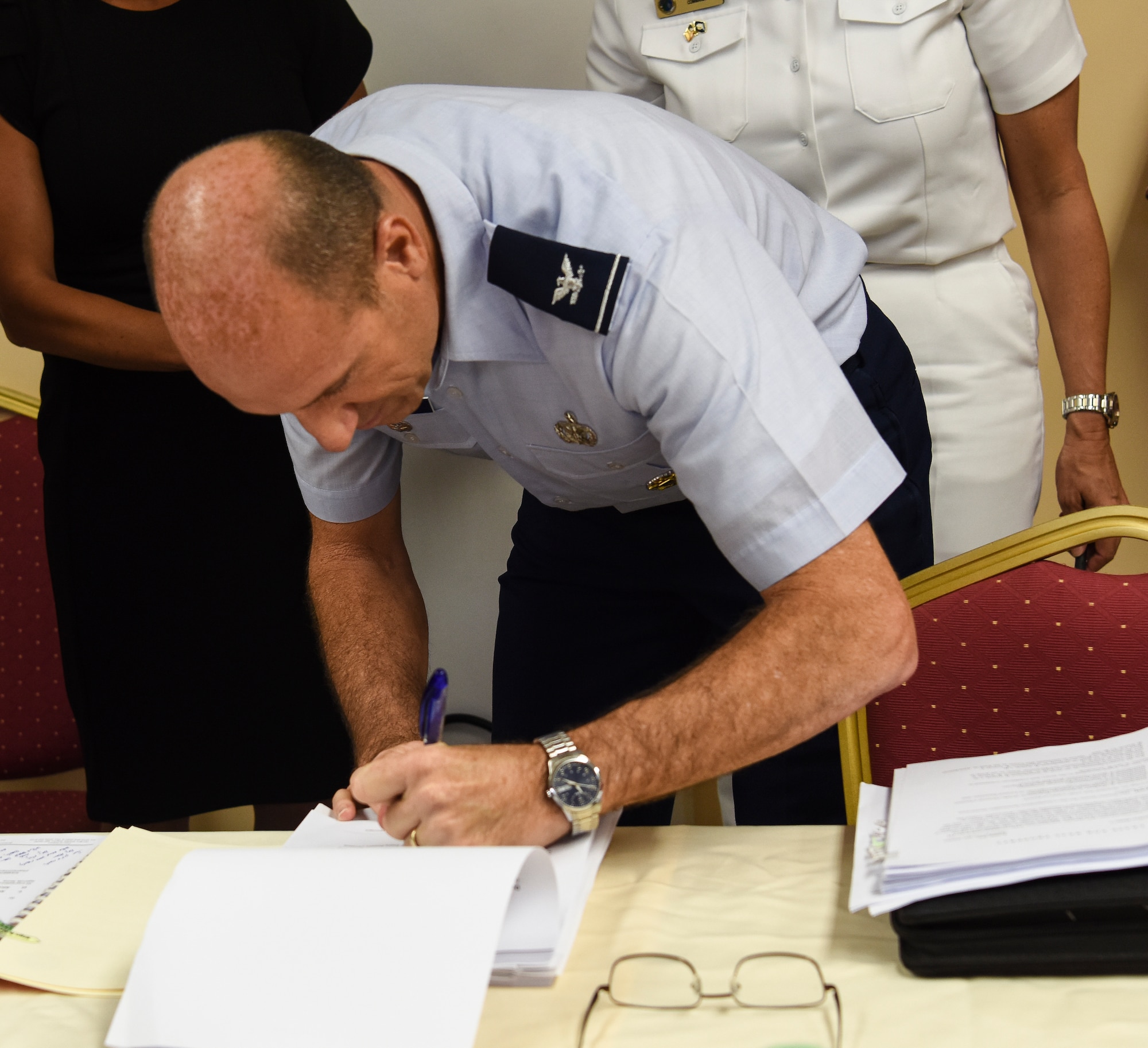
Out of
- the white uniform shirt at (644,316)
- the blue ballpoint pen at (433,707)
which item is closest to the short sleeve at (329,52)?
the white uniform shirt at (644,316)

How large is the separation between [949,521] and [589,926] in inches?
37.7

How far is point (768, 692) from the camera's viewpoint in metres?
0.93

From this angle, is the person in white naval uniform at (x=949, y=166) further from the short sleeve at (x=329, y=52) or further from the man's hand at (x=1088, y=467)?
the short sleeve at (x=329, y=52)

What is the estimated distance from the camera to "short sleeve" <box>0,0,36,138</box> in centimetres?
149

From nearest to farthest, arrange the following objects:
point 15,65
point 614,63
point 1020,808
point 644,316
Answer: point 1020,808, point 644,316, point 15,65, point 614,63

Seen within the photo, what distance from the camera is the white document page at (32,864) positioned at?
0.94m

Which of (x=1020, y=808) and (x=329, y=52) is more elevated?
(x=329, y=52)

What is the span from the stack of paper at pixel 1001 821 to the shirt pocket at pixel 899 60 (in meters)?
0.89

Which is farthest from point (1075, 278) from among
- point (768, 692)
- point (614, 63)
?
point (768, 692)

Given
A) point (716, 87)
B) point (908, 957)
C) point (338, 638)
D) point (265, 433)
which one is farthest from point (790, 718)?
point (265, 433)

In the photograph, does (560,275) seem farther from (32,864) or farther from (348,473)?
(32,864)

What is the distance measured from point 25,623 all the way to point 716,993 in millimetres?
1371

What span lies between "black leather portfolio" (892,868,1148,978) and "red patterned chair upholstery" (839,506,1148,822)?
0.37m

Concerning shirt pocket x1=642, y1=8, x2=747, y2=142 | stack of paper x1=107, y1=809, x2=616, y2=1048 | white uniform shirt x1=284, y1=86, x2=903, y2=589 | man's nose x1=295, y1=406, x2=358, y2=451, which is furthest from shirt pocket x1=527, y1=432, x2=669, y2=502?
shirt pocket x1=642, y1=8, x2=747, y2=142
